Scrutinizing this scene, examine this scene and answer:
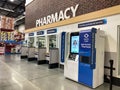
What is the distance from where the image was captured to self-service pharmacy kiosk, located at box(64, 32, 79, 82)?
4402 mm

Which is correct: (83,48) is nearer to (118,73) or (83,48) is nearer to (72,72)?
(72,72)

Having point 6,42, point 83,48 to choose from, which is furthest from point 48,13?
point 6,42

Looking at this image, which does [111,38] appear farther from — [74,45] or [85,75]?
[85,75]

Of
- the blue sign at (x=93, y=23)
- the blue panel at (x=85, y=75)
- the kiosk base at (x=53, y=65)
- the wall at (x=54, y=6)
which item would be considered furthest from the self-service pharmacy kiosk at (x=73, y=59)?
the kiosk base at (x=53, y=65)

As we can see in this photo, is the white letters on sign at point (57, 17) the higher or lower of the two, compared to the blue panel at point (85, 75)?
higher

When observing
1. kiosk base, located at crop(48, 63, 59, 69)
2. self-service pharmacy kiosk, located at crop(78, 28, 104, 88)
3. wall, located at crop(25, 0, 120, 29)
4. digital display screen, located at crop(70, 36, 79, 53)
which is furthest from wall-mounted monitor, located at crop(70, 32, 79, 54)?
kiosk base, located at crop(48, 63, 59, 69)

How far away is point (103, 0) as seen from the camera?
479cm

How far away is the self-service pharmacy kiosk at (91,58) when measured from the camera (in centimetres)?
375

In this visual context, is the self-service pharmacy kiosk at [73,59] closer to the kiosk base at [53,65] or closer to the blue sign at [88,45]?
the blue sign at [88,45]

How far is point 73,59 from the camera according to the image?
453 cm

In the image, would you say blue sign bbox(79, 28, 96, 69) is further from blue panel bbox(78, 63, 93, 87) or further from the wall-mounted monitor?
the wall-mounted monitor

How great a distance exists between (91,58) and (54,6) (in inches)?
202

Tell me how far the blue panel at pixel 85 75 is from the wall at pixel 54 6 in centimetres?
250

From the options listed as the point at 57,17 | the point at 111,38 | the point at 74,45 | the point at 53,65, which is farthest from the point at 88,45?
the point at 57,17
